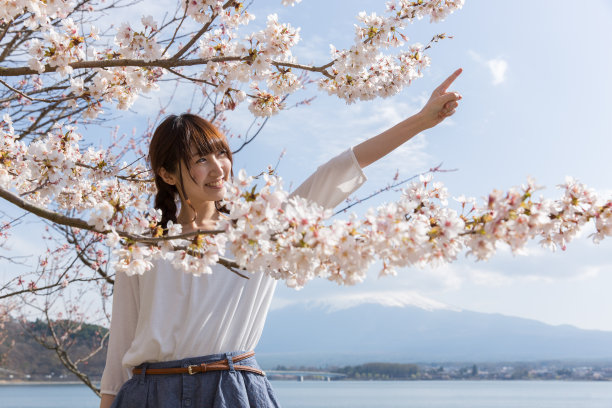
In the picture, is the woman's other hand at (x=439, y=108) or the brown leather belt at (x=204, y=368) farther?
the brown leather belt at (x=204, y=368)

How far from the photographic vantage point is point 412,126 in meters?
1.58

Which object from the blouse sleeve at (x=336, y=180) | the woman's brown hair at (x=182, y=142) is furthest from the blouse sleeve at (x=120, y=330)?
the blouse sleeve at (x=336, y=180)

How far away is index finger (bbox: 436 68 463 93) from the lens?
1.62 m

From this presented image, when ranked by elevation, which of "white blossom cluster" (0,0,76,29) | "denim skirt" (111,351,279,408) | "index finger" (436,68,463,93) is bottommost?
"denim skirt" (111,351,279,408)

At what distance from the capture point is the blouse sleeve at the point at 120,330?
1847 mm

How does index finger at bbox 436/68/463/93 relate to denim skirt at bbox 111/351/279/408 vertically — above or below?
above

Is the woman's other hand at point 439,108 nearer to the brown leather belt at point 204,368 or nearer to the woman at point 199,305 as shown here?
the woman at point 199,305

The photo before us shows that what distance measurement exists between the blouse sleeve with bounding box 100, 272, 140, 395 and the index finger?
1.18 metres

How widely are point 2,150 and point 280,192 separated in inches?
73.6

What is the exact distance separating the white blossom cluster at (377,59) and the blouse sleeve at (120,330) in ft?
4.22

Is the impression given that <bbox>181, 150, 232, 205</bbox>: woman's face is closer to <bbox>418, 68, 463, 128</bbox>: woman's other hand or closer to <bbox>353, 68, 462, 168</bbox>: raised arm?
<bbox>353, 68, 462, 168</bbox>: raised arm

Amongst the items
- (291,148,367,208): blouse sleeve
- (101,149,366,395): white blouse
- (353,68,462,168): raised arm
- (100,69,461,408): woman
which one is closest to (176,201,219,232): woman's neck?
(100,69,461,408): woman

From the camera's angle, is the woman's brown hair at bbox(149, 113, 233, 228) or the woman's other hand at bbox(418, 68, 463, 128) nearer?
the woman's other hand at bbox(418, 68, 463, 128)

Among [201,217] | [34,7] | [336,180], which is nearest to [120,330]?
[201,217]
